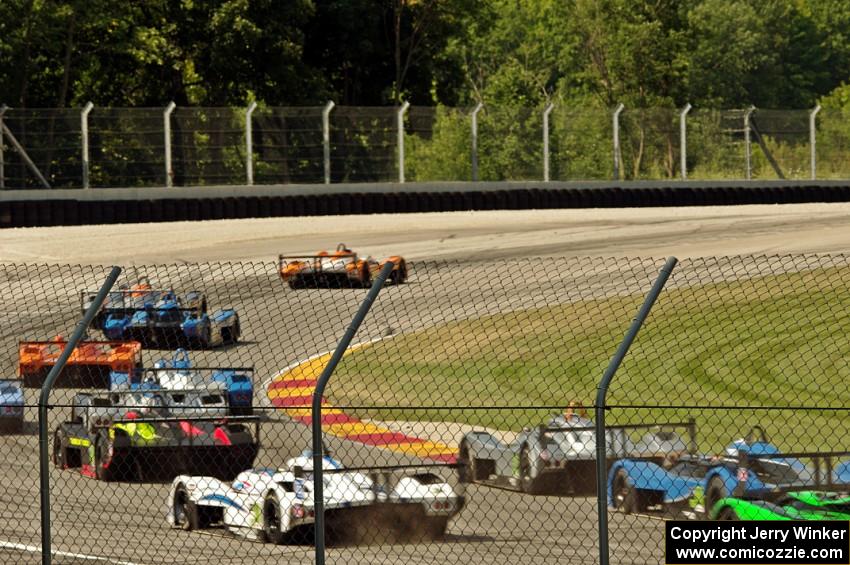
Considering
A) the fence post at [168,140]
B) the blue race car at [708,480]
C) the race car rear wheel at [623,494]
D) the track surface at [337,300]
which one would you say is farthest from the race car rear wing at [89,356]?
the fence post at [168,140]

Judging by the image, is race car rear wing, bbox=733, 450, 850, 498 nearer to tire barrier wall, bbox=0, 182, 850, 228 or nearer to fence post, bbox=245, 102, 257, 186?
tire barrier wall, bbox=0, 182, 850, 228

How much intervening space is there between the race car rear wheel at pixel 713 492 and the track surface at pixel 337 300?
0.67 metres

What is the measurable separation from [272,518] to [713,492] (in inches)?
109

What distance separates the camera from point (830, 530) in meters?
8.32

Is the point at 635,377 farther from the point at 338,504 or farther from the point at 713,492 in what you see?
the point at 338,504

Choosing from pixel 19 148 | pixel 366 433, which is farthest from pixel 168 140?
pixel 366 433

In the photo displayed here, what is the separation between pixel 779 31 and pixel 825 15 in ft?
17.7

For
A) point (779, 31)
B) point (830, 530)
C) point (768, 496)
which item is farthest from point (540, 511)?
point (779, 31)

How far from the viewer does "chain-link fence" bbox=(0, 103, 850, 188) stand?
1237 inches

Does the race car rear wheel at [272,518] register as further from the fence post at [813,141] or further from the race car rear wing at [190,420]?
the fence post at [813,141]

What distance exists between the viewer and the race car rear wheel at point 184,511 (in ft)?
33.4

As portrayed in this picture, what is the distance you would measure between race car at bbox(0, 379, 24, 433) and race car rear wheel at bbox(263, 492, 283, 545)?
2.74 meters

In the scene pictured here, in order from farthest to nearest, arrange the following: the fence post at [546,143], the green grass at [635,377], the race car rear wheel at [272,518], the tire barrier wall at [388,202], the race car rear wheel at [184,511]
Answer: the fence post at [546,143] → the tire barrier wall at [388,202] → the green grass at [635,377] → the race car rear wheel at [184,511] → the race car rear wheel at [272,518]

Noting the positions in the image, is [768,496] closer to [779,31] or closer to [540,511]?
[540,511]
